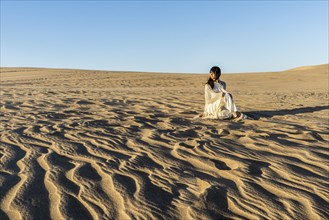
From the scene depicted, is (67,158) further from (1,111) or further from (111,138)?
(1,111)

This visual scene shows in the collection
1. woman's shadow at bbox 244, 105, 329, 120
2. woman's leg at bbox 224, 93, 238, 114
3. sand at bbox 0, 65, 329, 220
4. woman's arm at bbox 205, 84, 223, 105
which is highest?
woman's arm at bbox 205, 84, 223, 105

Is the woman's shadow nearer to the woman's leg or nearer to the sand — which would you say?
the woman's leg

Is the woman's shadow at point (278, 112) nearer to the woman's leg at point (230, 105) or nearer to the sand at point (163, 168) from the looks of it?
the woman's leg at point (230, 105)

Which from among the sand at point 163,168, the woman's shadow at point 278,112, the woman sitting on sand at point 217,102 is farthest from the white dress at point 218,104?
the woman's shadow at point 278,112

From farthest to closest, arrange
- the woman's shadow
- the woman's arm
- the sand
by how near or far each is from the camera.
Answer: the woman's shadow
the woman's arm
the sand

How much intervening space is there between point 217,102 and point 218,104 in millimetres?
67

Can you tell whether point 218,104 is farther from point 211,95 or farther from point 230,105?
point 211,95

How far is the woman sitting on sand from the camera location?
7.16 meters

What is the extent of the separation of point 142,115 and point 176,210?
191 inches

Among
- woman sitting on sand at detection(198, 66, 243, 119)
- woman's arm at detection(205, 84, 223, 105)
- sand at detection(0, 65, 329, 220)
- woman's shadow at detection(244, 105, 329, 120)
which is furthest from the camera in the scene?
woman's shadow at detection(244, 105, 329, 120)

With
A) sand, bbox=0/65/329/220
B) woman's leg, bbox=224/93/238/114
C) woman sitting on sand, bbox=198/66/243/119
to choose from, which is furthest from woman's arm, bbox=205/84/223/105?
sand, bbox=0/65/329/220

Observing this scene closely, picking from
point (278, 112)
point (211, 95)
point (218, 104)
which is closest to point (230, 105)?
point (218, 104)

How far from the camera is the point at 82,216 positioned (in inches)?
104

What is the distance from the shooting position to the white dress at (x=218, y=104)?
717 centimetres
